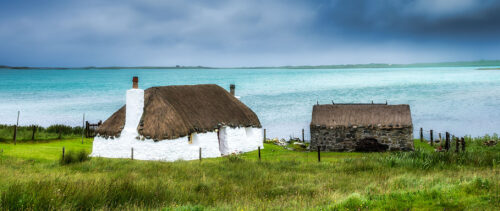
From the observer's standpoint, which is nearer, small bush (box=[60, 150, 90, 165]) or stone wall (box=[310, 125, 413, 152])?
small bush (box=[60, 150, 90, 165])

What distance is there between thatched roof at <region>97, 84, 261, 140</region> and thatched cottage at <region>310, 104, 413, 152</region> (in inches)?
203

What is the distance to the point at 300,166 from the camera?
70.9 feet

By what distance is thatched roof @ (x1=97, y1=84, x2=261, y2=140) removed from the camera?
26562 mm

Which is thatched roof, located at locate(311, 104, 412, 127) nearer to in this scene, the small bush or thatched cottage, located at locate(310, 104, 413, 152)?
thatched cottage, located at locate(310, 104, 413, 152)

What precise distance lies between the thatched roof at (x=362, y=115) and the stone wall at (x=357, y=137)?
31 centimetres

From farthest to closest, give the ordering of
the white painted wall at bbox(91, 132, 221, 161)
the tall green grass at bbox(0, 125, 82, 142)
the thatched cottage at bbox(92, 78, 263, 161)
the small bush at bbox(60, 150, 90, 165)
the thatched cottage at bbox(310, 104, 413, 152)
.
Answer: the tall green grass at bbox(0, 125, 82, 142) < the thatched cottage at bbox(310, 104, 413, 152) < the thatched cottage at bbox(92, 78, 263, 161) < the white painted wall at bbox(91, 132, 221, 161) < the small bush at bbox(60, 150, 90, 165)

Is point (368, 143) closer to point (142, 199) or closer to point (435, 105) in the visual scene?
point (142, 199)

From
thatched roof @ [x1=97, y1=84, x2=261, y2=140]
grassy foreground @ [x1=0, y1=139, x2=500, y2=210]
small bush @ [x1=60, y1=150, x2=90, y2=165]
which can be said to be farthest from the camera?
thatched roof @ [x1=97, y1=84, x2=261, y2=140]

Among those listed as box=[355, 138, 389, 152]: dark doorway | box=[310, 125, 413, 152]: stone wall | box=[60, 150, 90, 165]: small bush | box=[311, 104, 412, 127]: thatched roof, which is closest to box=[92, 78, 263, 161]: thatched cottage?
box=[60, 150, 90, 165]: small bush

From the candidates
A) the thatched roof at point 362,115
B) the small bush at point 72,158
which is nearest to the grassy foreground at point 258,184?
the small bush at point 72,158

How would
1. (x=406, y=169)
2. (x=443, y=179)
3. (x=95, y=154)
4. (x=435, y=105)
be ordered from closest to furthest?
1. (x=443, y=179)
2. (x=406, y=169)
3. (x=95, y=154)
4. (x=435, y=105)

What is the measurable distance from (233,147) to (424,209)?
21.5 metres

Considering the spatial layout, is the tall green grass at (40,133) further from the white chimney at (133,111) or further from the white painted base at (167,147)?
the white chimney at (133,111)

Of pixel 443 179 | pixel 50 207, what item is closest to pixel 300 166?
pixel 443 179
